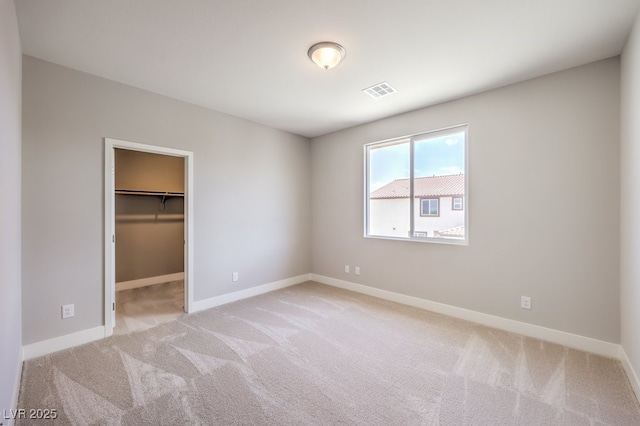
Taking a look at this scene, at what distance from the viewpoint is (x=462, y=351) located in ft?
8.29

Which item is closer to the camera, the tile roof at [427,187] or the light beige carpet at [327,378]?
the light beige carpet at [327,378]

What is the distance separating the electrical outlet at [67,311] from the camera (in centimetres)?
258

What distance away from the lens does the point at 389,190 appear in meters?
4.13

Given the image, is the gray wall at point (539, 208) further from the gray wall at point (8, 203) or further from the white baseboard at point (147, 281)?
the white baseboard at point (147, 281)

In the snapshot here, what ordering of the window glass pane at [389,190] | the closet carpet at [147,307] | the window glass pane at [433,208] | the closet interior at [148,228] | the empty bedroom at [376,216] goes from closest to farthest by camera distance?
the empty bedroom at [376,216] < the closet carpet at [147,307] < the window glass pane at [433,208] < the window glass pane at [389,190] < the closet interior at [148,228]

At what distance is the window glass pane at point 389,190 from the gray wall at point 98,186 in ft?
5.29

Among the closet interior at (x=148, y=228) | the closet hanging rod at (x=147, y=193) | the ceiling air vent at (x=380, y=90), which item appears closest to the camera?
the ceiling air vent at (x=380, y=90)

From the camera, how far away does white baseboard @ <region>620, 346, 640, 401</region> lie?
190 cm

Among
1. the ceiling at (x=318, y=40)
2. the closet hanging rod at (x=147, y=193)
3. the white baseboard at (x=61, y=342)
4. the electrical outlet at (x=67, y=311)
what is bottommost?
the white baseboard at (x=61, y=342)

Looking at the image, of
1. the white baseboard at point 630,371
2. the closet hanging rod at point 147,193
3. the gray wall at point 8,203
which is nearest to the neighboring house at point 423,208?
the white baseboard at point 630,371

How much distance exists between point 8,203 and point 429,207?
394 cm

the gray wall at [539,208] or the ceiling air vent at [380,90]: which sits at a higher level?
the ceiling air vent at [380,90]

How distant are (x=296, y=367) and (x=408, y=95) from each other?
3.11 meters

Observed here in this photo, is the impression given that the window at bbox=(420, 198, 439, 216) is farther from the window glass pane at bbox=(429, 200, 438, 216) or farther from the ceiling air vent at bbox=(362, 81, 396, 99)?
the ceiling air vent at bbox=(362, 81, 396, 99)
